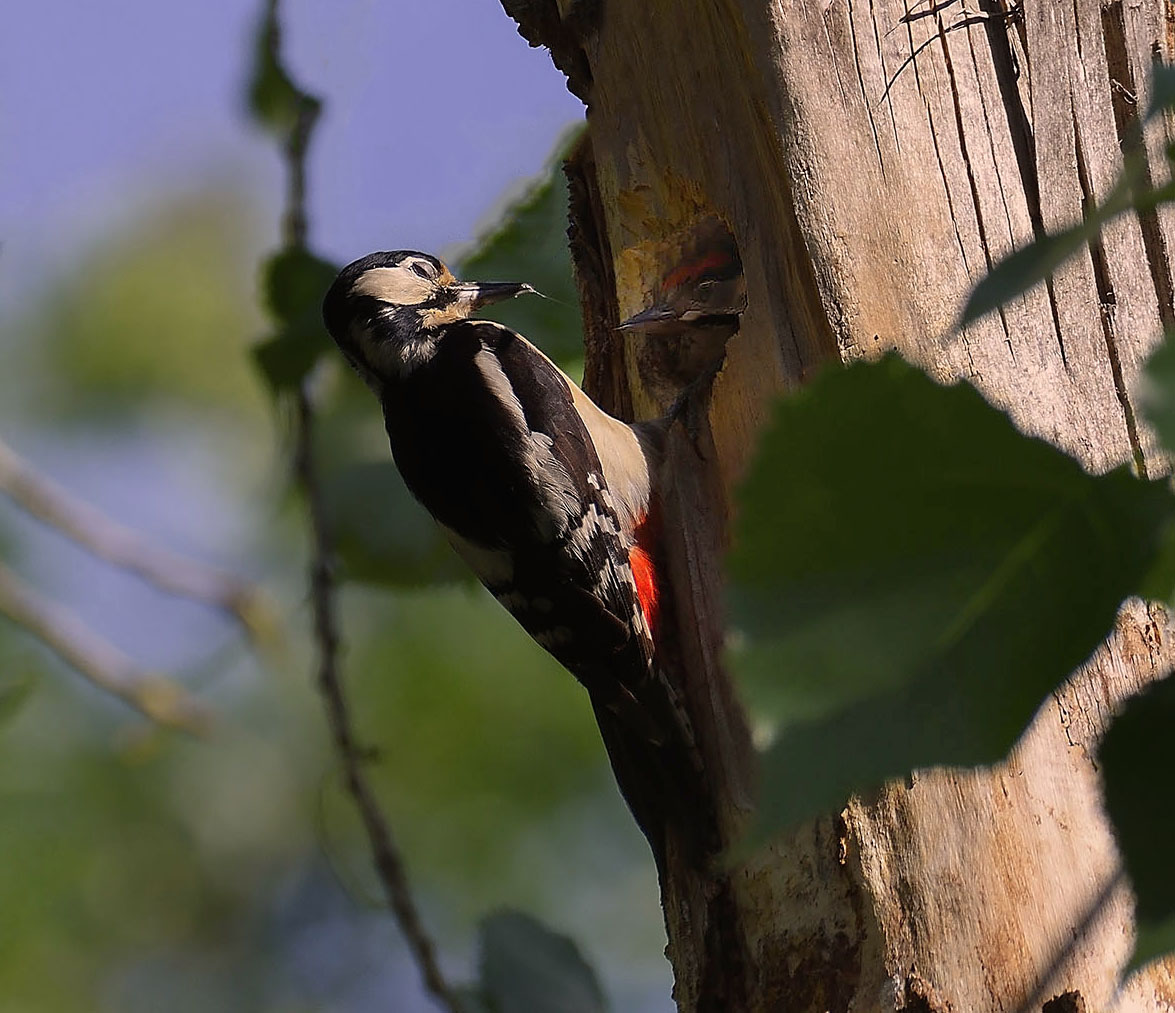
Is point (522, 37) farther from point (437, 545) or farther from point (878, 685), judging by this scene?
point (878, 685)

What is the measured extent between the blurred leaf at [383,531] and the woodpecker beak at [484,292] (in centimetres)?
62

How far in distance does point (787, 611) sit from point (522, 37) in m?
2.66

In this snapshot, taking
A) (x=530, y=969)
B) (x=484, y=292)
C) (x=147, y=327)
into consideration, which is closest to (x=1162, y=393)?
(x=530, y=969)

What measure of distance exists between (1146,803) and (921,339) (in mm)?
1560

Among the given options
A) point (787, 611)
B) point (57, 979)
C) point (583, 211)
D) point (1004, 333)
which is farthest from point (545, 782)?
point (787, 611)

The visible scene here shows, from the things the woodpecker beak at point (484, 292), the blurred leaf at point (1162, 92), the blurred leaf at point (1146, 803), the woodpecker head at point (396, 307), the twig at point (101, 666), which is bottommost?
the twig at point (101, 666)

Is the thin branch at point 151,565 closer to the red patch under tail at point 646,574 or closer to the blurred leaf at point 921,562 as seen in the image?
the red patch under tail at point 646,574

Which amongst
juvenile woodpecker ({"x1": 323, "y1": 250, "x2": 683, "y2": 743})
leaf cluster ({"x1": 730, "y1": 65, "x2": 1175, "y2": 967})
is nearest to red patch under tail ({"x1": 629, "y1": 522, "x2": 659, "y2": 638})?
juvenile woodpecker ({"x1": 323, "y1": 250, "x2": 683, "y2": 743})

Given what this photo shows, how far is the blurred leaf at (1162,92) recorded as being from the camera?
587 mm

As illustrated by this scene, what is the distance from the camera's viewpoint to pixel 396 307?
11.9 ft

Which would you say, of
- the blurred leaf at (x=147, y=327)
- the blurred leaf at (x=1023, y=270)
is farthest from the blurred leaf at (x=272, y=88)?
the blurred leaf at (x=147, y=327)

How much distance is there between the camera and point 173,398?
665 cm

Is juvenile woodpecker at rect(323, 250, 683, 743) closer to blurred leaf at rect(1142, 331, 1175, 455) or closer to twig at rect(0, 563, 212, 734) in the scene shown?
twig at rect(0, 563, 212, 734)

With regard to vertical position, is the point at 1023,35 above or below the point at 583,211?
above
